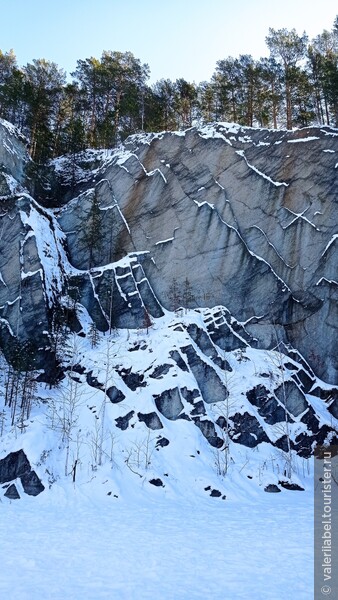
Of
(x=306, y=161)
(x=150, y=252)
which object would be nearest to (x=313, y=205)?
(x=306, y=161)

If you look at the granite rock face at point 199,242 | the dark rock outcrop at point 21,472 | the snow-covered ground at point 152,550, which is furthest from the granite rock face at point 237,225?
the snow-covered ground at point 152,550

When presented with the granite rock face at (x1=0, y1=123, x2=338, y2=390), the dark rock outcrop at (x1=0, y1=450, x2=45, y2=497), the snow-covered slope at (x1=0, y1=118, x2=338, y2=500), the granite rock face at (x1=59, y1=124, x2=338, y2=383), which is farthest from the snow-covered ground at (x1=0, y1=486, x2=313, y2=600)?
the granite rock face at (x1=59, y1=124, x2=338, y2=383)

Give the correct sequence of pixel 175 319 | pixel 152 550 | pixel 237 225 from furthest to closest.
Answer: pixel 237 225
pixel 175 319
pixel 152 550

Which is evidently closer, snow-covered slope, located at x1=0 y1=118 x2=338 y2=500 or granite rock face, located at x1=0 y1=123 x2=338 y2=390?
snow-covered slope, located at x1=0 y1=118 x2=338 y2=500

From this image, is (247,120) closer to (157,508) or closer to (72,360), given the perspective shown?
(72,360)

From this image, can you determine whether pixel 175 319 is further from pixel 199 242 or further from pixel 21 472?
pixel 21 472

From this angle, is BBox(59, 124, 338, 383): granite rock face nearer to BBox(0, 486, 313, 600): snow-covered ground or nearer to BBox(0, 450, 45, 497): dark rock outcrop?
BBox(0, 450, 45, 497): dark rock outcrop

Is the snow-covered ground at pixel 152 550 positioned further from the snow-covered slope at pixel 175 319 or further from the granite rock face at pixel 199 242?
the granite rock face at pixel 199 242

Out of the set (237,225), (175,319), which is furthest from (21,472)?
(237,225)
